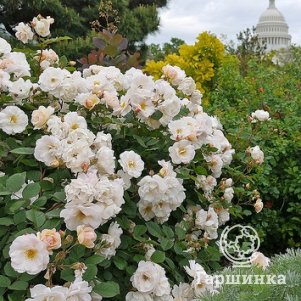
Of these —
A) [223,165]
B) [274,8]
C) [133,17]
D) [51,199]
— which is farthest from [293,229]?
[274,8]

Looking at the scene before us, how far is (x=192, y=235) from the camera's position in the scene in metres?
2.31

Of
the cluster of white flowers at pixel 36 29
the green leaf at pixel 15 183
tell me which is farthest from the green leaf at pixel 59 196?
the cluster of white flowers at pixel 36 29

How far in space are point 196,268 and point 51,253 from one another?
63 centimetres

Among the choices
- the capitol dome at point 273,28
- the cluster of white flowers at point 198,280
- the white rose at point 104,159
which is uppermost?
the capitol dome at point 273,28

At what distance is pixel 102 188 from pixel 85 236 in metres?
0.18

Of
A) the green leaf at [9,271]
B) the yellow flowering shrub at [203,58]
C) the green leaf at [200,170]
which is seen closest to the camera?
the green leaf at [9,271]

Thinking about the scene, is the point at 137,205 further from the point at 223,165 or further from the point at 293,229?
the point at 293,229

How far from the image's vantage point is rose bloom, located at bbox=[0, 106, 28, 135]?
2092 millimetres

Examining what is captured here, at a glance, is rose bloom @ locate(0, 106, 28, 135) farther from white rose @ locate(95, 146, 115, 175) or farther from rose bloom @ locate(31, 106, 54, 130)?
white rose @ locate(95, 146, 115, 175)

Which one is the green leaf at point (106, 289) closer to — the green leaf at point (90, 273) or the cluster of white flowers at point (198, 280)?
the green leaf at point (90, 273)

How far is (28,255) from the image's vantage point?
1.67 metres

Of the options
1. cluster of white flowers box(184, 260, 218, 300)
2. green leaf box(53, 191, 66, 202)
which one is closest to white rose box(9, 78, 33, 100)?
green leaf box(53, 191, 66, 202)

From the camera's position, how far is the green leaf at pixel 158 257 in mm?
1967

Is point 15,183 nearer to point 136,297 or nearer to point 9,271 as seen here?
point 9,271
